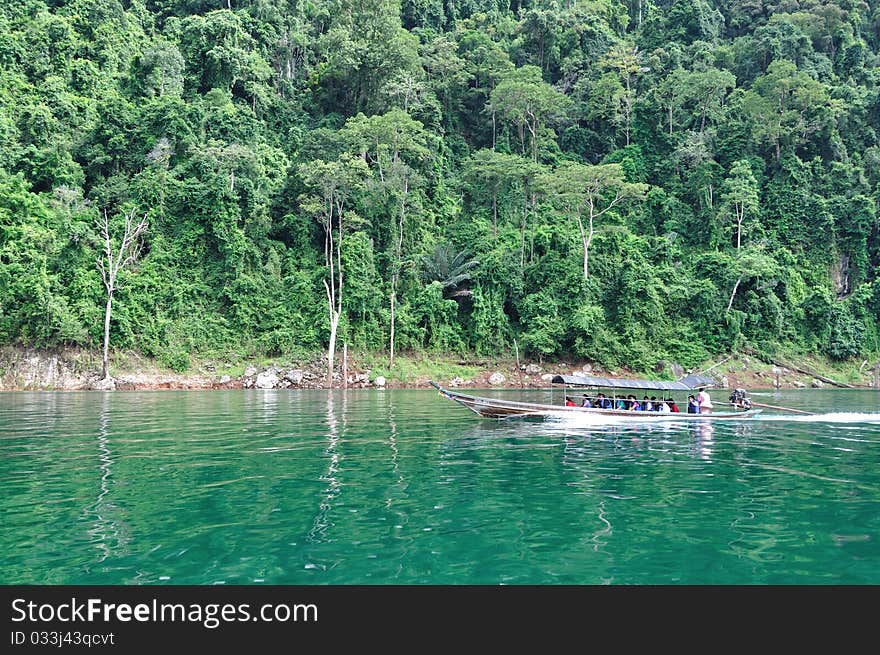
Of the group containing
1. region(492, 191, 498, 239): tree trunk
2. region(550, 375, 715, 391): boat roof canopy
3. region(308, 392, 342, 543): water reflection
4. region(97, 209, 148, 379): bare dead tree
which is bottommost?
region(308, 392, 342, 543): water reflection

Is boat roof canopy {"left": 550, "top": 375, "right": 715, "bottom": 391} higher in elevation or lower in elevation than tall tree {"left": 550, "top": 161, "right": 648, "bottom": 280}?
lower

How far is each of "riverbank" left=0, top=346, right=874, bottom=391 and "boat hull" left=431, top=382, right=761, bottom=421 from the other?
2055 centimetres

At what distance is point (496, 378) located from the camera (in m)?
43.4

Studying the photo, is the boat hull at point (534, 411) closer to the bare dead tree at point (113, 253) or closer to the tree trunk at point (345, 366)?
the tree trunk at point (345, 366)

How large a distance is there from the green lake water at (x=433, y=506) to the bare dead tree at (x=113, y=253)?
814 inches

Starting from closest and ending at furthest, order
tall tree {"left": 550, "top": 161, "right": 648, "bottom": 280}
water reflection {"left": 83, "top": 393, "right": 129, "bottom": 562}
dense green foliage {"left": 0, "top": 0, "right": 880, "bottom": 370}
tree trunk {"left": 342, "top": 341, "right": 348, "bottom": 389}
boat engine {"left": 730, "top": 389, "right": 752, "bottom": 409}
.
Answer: water reflection {"left": 83, "top": 393, "right": 129, "bottom": 562}
boat engine {"left": 730, "top": 389, "right": 752, "bottom": 409}
tree trunk {"left": 342, "top": 341, "right": 348, "bottom": 389}
dense green foliage {"left": 0, "top": 0, "right": 880, "bottom": 370}
tall tree {"left": 550, "top": 161, "right": 648, "bottom": 280}

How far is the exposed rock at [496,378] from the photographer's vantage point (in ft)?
141

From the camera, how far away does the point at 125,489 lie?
10031mm

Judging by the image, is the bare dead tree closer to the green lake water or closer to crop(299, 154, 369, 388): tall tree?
crop(299, 154, 369, 388): tall tree

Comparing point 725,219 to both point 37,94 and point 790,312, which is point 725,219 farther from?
point 37,94

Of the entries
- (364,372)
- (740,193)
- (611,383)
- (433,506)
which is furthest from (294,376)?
(740,193)

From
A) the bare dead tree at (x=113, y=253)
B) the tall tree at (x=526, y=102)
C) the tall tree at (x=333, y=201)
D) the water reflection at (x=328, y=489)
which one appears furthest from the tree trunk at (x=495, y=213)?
the water reflection at (x=328, y=489)

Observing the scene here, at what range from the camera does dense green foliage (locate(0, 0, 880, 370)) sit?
141ft

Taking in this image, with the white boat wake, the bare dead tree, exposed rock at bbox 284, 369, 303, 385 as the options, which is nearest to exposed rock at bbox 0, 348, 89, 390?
the bare dead tree
